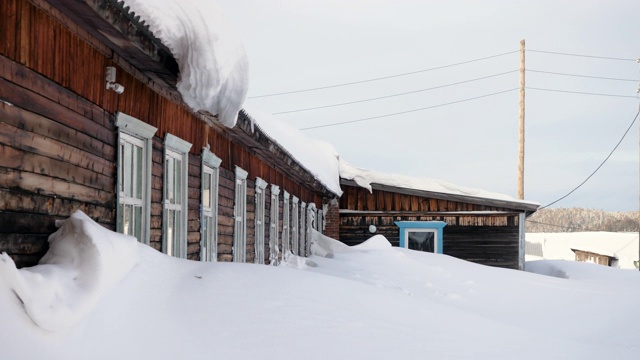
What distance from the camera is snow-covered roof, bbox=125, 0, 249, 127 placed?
19.1ft

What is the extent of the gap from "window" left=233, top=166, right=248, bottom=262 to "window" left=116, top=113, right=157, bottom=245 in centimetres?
435

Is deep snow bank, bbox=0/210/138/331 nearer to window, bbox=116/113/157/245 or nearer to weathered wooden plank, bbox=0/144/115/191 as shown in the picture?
weathered wooden plank, bbox=0/144/115/191

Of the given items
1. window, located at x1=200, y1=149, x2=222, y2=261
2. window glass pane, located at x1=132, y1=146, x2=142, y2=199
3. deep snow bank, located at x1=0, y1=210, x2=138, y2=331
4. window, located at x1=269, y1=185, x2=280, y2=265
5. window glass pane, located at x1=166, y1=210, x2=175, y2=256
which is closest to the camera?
deep snow bank, located at x1=0, y1=210, x2=138, y2=331

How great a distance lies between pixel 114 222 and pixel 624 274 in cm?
2063

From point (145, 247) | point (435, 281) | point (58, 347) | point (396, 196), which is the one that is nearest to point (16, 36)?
point (145, 247)

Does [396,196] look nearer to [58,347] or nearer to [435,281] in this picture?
[435,281]

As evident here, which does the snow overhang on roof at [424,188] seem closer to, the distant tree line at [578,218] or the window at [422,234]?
the window at [422,234]

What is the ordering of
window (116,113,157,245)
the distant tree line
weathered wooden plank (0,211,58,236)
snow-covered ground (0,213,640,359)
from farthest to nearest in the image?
the distant tree line → window (116,113,157,245) → weathered wooden plank (0,211,58,236) → snow-covered ground (0,213,640,359)

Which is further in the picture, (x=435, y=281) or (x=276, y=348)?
(x=435, y=281)

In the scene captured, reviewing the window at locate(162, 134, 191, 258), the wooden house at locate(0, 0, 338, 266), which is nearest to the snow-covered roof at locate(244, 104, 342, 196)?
the wooden house at locate(0, 0, 338, 266)

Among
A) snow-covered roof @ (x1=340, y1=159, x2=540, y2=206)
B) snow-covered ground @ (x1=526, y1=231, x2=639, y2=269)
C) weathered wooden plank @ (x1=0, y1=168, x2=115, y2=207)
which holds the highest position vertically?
snow-covered roof @ (x1=340, y1=159, x2=540, y2=206)

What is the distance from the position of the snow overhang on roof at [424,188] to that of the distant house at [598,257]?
48.5ft

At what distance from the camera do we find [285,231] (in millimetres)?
17156

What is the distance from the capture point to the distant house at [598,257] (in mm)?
36938
